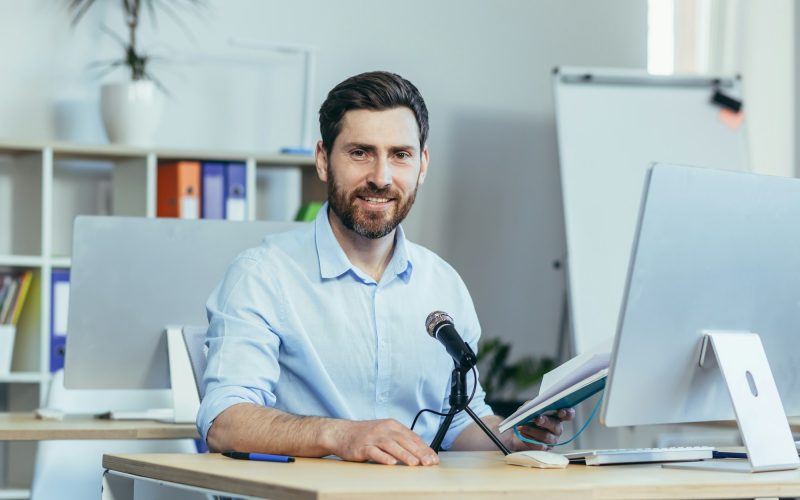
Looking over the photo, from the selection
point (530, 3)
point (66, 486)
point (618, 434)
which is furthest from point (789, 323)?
point (530, 3)

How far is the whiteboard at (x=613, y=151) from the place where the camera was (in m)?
4.34

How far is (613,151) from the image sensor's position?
4457mm

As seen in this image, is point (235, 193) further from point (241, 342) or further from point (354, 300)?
point (241, 342)

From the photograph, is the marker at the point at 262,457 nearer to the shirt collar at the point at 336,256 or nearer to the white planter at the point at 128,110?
the shirt collar at the point at 336,256

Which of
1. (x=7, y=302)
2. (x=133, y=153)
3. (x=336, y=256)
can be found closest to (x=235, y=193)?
(x=133, y=153)

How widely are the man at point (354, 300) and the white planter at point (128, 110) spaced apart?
1.93m

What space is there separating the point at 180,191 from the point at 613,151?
1.62 metres

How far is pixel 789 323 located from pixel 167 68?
9.93 feet

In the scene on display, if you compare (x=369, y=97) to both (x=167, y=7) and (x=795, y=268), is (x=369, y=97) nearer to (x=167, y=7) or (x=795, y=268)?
(x=795, y=268)

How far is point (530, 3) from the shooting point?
496 cm

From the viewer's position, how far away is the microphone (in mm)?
1713

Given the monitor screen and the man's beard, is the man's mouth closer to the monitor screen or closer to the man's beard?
the man's beard

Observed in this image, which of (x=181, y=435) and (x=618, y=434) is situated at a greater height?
(x=181, y=435)

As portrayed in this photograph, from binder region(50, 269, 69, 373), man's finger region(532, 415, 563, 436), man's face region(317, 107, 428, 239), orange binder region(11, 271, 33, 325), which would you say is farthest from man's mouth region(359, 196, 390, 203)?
orange binder region(11, 271, 33, 325)
